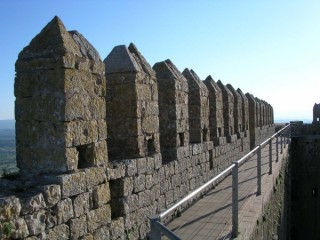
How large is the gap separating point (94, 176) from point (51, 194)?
87 cm

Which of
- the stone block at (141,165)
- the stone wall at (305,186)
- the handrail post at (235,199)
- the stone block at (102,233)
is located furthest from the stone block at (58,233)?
the stone wall at (305,186)

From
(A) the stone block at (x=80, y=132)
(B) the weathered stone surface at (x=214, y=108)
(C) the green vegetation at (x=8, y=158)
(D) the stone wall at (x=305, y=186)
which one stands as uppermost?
(B) the weathered stone surface at (x=214, y=108)

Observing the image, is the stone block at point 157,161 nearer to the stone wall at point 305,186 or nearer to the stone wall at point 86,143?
the stone wall at point 86,143

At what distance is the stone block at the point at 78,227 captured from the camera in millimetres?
4375

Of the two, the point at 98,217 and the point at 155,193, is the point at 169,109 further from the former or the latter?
the point at 98,217

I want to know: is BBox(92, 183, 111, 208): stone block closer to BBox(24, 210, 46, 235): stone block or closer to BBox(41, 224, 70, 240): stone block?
BBox(41, 224, 70, 240): stone block

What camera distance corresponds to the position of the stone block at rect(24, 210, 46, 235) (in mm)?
3766

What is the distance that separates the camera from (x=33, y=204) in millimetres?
3840

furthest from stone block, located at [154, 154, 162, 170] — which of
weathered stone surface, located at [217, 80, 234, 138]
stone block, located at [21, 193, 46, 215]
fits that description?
weathered stone surface, located at [217, 80, 234, 138]

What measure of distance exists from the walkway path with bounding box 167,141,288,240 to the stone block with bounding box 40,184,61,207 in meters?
1.88

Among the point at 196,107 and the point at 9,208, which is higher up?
the point at 196,107

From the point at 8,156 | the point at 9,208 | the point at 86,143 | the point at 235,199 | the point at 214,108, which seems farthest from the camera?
the point at 8,156

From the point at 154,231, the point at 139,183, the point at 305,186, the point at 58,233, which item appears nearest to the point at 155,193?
the point at 139,183

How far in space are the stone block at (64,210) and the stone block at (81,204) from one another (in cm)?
8
